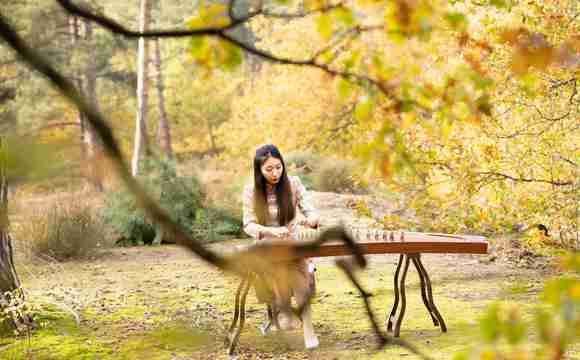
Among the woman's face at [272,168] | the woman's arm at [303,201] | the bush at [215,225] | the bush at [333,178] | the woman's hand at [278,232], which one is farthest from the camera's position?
the bush at [333,178]

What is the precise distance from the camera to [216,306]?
680 centimetres

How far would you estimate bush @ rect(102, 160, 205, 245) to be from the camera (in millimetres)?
11617

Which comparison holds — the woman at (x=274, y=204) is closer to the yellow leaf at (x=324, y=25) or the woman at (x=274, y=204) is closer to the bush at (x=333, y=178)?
the yellow leaf at (x=324, y=25)

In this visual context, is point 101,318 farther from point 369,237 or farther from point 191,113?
point 191,113

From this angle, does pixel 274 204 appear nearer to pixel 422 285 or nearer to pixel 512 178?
pixel 422 285

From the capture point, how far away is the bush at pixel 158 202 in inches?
457

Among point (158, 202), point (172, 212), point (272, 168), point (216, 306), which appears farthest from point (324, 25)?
point (172, 212)

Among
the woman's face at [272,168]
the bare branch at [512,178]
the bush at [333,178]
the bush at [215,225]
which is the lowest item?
the bush at [215,225]

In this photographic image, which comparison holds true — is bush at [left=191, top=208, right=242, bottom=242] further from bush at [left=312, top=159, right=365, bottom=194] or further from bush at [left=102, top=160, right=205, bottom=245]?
bush at [left=312, top=159, right=365, bottom=194]

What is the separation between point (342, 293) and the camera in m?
7.27

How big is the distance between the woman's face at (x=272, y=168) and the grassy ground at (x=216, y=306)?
80 cm

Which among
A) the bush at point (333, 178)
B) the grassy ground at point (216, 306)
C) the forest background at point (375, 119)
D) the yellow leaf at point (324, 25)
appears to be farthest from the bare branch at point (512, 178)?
the bush at point (333, 178)

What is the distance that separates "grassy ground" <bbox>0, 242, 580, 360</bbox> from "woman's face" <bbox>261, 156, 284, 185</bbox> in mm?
804

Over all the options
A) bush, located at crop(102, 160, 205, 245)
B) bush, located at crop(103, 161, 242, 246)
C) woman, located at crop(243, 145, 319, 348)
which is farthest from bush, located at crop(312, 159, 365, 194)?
woman, located at crop(243, 145, 319, 348)
